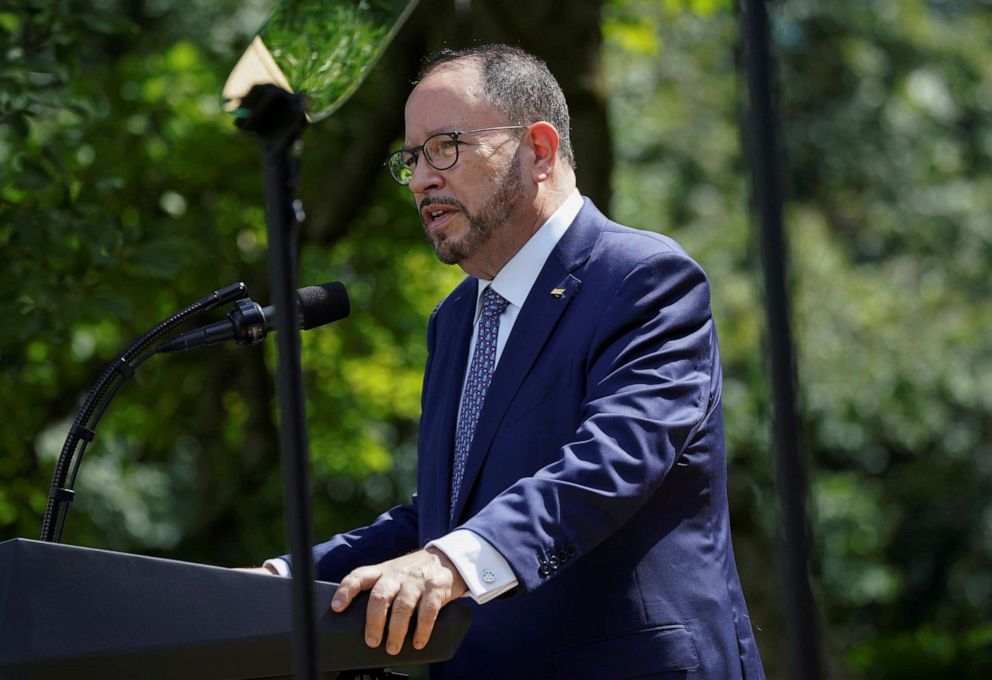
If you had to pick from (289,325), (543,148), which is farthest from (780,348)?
(543,148)

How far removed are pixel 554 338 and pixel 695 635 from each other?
506mm

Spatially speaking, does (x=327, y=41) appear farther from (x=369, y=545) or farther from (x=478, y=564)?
(x=478, y=564)

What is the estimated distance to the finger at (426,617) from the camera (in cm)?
183

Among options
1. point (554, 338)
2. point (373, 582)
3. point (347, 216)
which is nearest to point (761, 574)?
point (347, 216)

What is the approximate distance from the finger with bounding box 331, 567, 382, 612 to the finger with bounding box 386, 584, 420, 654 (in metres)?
0.04

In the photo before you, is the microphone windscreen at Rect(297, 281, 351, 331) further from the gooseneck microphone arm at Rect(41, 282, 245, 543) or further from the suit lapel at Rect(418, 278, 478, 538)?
the suit lapel at Rect(418, 278, 478, 538)

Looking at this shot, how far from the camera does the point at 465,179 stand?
96.1 inches

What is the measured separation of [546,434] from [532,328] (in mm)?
194

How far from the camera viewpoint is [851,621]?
13.0m

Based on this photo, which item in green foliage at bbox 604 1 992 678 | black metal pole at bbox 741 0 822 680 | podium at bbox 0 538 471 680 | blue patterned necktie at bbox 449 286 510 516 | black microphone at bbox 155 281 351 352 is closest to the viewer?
black metal pole at bbox 741 0 822 680

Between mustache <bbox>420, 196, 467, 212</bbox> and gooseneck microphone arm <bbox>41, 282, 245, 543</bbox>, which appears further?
mustache <bbox>420, 196, 467, 212</bbox>

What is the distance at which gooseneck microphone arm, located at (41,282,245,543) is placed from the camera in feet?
7.06

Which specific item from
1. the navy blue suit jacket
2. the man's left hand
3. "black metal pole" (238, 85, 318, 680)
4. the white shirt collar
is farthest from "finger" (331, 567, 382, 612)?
the white shirt collar

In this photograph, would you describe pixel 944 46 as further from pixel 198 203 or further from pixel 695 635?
pixel 695 635
